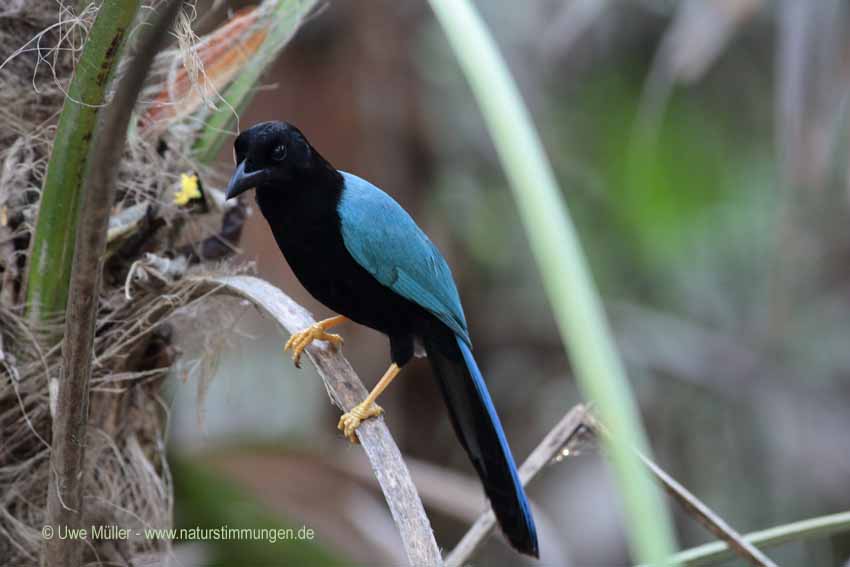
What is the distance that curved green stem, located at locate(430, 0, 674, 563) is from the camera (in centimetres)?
72

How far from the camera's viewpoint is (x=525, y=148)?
94 cm

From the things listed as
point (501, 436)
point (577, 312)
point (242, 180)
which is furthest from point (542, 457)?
point (577, 312)

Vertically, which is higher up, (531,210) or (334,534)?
(531,210)

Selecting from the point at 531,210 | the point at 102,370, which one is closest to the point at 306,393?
the point at 102,370

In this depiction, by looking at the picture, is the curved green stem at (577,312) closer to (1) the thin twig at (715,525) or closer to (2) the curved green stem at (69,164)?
(2) the curved green stem at (69,164)

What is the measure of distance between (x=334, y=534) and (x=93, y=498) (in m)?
1.26

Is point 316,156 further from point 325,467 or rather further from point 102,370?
point 325,467

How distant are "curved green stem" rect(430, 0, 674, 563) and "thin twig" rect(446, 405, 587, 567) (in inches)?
40.9

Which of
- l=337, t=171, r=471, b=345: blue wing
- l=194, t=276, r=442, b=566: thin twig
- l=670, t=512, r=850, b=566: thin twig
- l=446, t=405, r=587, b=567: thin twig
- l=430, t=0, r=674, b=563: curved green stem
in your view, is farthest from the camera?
l=337, t=171, r=471, b=345: blue wing

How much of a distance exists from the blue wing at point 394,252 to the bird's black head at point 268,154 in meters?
0.17

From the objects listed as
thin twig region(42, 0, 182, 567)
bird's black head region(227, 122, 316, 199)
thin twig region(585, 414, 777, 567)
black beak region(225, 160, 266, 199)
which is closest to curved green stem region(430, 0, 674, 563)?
thin twig region(42, 0, 182, 567)

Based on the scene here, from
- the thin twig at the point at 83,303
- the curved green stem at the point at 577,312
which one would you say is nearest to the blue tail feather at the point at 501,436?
the thin twig at the point at 83,303

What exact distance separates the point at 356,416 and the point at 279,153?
2.38 ft

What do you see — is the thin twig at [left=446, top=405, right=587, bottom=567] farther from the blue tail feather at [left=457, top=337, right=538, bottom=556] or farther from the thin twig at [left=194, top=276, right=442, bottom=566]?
the thin twig at [left=194, top=276, right=442, bottom=566]
